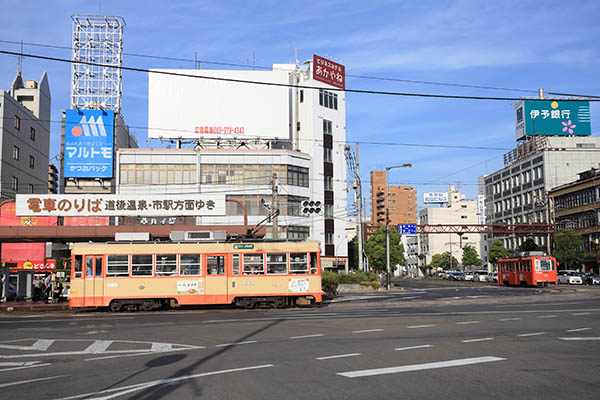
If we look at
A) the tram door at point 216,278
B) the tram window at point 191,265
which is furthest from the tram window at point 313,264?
the tram window at point 191,265

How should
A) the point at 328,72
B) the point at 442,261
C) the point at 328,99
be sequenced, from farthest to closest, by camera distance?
the point at 442,261, the point at 328,99, the point at 328,72

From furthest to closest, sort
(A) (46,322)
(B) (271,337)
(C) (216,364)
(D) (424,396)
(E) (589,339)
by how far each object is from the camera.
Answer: (A) (46,322)
(B) (271,337)
(E) (589,339)
(C) (216,364)
(D) (424,396)

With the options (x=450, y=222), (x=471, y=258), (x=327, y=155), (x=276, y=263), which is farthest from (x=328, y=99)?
(x=450, y=222)

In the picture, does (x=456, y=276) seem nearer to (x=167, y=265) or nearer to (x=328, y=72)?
(x=328, y=72)

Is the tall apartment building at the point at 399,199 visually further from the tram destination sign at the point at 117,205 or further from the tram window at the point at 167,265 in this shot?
the tram window at the point at 167,265

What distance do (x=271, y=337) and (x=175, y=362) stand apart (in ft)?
14.6

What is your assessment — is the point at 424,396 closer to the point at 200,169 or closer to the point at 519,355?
the point at 519,355

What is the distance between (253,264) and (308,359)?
1609 centimetres

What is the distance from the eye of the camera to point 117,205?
40.4 meters

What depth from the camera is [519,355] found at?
11.7 m

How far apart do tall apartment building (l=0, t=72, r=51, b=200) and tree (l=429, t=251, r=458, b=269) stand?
9243 cm

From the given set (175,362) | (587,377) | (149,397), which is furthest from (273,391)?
(587,377)

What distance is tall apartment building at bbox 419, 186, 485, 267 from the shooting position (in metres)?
151

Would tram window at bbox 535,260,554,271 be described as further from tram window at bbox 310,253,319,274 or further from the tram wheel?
the tram wheel
